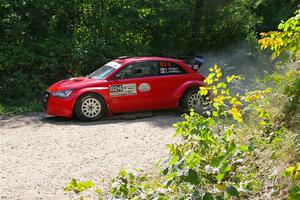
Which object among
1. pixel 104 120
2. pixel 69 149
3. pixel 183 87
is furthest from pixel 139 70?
pixel 69 149

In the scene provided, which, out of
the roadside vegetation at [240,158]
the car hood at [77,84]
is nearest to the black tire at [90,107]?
the car hood at [77,84]

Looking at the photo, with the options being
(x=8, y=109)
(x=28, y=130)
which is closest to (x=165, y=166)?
(x=28, y=130)

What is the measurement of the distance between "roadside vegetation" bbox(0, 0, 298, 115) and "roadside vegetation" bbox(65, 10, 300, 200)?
308 inches

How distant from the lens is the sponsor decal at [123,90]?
1053 cm

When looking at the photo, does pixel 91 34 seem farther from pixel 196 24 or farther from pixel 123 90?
pixel 123 90

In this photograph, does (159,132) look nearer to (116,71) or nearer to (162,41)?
(116,71)

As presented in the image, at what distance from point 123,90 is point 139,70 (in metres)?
0.68

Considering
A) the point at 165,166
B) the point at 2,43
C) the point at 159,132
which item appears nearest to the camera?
the point at 165,166

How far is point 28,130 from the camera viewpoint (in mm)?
9664

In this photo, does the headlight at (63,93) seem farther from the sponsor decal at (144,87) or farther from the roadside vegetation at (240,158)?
the roadside vegetation at (240,158)

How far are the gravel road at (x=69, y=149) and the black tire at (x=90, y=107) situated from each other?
0.23m

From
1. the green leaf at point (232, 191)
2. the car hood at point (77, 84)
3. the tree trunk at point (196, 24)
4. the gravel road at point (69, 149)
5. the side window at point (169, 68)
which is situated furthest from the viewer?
the tree trunk at point (196, 24)

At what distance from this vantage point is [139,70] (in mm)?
10891

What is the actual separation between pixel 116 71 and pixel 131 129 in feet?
6.16
